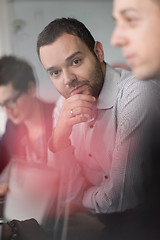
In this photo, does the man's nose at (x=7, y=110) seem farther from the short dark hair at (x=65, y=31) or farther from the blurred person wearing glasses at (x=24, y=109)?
the short dark hair at (x=65, y=31)

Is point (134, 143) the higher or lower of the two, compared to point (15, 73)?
lower

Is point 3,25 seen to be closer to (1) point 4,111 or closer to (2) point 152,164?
(1) point 4,111

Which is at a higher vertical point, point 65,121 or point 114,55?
point 114,55

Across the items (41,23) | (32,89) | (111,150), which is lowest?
(111,150)

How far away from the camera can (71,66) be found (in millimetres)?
495

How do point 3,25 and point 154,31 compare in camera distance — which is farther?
point 3,25

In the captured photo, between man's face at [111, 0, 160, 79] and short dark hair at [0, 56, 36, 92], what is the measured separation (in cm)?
20

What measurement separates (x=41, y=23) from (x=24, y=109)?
0.16m

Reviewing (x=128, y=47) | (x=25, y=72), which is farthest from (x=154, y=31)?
(x=25, y=72)

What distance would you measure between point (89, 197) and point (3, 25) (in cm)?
37

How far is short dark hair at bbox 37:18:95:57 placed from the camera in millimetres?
494

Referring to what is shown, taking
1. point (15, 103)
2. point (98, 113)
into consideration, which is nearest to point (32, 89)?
point (15, 103)

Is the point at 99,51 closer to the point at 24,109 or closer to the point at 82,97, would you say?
the point at 82,97

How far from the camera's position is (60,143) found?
1.78 feet
